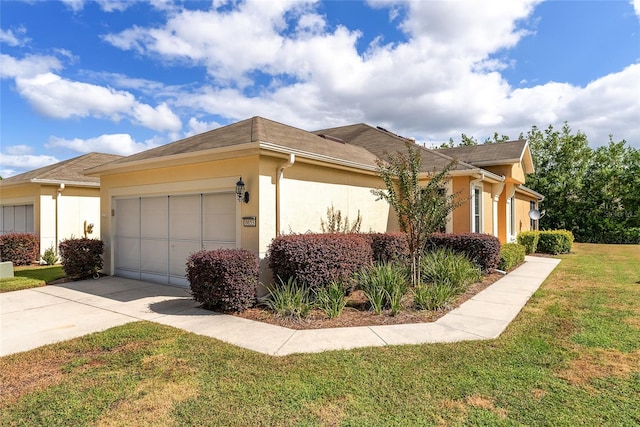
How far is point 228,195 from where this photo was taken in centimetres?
809

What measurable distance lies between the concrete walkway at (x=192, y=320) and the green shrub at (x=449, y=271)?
0.47 metres

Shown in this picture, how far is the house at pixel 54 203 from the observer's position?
542 inches

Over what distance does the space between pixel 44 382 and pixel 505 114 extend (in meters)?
36.5

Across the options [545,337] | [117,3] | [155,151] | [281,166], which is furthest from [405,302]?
[117,3]

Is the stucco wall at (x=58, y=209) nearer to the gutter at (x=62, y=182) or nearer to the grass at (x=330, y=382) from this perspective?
the gutter at (x=62, y=182)

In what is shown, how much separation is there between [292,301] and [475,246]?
20.9 ft

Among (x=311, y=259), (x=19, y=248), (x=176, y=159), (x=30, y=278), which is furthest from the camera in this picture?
(x=19, y=248)

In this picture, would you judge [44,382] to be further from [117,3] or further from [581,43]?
[581,43]

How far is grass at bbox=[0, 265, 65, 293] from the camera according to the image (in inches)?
359

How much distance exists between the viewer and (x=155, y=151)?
34.2ft

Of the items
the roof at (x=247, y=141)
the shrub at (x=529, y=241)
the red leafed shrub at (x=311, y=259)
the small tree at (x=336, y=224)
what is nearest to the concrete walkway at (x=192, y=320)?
the red leafed shrub at (x=311, y=259)

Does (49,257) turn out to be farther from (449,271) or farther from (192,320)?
(449,271)

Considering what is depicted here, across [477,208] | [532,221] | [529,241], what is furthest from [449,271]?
[532,221]

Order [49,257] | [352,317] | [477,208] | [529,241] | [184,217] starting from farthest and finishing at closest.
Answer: [529,241] < [49,257] < [477,208] < [184,217] < [352,317]
